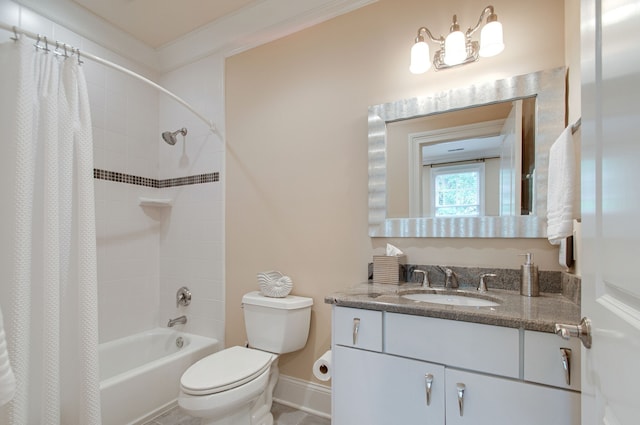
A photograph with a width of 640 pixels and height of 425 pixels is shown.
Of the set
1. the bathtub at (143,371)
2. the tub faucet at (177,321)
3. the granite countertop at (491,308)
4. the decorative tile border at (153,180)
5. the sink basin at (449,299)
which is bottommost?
the bathtub at (143,371)

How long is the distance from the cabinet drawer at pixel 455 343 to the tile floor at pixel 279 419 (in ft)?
3.28

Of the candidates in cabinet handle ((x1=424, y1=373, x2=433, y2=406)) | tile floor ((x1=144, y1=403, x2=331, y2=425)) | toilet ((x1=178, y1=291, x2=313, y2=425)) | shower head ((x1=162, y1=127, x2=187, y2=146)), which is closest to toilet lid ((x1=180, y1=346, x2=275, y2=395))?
toilet ((x1=178, y1=291, x2=313, y2=425))

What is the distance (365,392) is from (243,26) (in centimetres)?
237

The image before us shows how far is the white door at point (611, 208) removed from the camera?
17.8 inches

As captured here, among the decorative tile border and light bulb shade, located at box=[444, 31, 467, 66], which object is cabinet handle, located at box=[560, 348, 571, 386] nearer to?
light bulb shade, located at box=[444, 31, 467, 66]

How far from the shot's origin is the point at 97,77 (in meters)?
2.26

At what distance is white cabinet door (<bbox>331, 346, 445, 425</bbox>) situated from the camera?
45.4 inches

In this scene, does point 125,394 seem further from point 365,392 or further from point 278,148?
point 278,148

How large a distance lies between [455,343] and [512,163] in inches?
36.2

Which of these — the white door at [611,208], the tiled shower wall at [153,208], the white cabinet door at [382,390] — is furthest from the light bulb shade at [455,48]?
the tiled shower wall at [153,208]

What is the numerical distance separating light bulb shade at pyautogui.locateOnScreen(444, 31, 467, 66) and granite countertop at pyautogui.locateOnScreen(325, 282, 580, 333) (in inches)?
44.0

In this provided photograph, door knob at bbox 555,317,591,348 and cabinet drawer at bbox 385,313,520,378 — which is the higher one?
door knob at bbox 555,317,591,348

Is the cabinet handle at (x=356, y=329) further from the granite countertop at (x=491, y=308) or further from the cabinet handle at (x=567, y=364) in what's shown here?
the cabinet handle at (x=567, y=364)

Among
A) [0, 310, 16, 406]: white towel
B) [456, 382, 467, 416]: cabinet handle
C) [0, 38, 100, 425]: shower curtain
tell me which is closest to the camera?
[0, 310, 16, 406]: white towel
